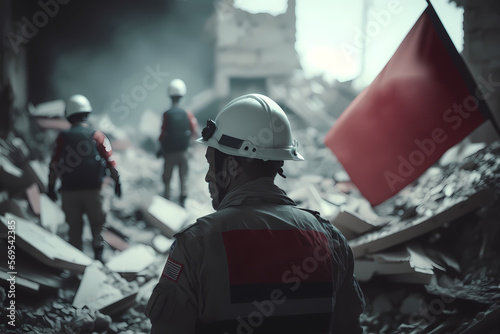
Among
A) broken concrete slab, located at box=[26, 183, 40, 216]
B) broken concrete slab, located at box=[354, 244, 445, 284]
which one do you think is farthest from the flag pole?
broken concrete slab, located at box=[26, 183, 40, 216]

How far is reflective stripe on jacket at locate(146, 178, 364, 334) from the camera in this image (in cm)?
154

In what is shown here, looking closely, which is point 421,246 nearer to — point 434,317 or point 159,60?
point 434,317

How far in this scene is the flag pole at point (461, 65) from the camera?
142 inches

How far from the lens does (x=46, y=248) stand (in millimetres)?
4520

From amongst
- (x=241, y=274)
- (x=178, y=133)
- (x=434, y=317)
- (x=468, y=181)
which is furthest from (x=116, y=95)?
(x=241, y=274)

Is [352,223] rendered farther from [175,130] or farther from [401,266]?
[175,130]

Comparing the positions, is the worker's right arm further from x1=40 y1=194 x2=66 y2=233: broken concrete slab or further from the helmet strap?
x1=40 y1=194 x2=66 y2=233: broken concrete slab

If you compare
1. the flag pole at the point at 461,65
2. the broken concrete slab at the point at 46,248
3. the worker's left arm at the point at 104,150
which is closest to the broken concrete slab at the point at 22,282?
the broken concrete slab at the point at 46,248

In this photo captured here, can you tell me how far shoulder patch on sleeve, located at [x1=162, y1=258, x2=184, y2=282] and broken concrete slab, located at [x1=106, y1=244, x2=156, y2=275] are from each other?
3.60 meters

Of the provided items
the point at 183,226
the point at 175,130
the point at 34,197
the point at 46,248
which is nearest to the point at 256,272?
the point at 46,248

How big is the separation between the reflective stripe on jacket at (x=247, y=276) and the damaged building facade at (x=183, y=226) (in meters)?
2.35

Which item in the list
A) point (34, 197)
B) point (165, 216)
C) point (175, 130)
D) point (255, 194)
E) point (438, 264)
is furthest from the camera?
point (175, 130)

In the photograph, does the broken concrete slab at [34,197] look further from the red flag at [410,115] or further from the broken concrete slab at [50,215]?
the red flag at [410,115]

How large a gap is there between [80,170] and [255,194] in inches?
149
